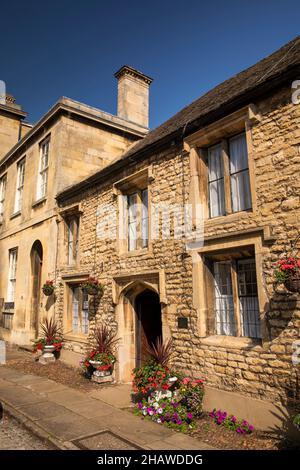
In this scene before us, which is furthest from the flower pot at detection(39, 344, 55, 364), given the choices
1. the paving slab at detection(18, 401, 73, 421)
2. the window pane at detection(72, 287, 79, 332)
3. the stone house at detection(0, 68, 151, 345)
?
the paving slab at detection(18, 401, 73, 421)

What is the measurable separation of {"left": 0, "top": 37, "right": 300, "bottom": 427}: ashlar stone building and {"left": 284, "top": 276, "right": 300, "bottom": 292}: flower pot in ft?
1.14

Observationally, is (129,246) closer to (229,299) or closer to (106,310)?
(106,310)

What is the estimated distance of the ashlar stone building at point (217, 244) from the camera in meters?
5.11

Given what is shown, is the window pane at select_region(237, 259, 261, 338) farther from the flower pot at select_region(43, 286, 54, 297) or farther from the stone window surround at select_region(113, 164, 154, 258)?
the flower pot at select_region(43, 286, 54, 297)

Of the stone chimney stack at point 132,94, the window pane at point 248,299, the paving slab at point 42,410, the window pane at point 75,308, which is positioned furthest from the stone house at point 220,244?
the stone chimney stack at point 132,94

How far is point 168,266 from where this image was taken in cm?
712

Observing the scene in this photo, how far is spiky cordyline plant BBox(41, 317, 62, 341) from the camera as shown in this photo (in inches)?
425

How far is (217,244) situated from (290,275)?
1687 mm

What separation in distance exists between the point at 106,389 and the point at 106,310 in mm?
2009

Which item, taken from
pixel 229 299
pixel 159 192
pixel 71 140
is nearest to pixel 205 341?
pixel 229 299

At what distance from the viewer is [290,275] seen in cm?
462

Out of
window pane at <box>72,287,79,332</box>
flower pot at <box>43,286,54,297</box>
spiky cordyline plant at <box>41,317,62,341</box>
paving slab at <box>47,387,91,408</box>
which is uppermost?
flower pot at <box>43,286,54,297</box>

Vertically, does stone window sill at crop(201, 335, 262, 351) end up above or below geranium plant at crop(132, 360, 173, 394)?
above

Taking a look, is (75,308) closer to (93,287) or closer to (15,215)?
(93,287)
